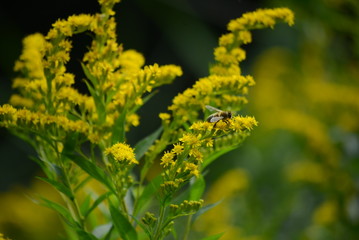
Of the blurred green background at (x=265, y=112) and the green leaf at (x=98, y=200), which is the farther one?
the blurred green background at (x=265, y=112)

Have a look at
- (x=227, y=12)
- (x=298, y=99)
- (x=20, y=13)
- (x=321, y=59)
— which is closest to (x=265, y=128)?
(x=298, y=99)

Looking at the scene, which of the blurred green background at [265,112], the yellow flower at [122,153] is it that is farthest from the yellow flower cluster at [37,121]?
the blurred green background at [265,112]

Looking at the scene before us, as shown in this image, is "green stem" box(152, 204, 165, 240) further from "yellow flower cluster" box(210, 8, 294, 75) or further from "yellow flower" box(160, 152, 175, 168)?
"yellow flower cluster" box(210, 8, 294, 75)

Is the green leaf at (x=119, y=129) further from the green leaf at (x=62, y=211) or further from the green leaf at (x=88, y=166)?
the green leaf at (x=62, y=211)

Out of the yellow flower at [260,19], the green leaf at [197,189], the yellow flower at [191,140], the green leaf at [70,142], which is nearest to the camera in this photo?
the yellow flower at [191,140]

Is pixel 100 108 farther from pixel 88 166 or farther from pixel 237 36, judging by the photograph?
pixel 237 36

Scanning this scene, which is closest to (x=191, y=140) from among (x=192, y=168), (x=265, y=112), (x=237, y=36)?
(x=192, y=168)
